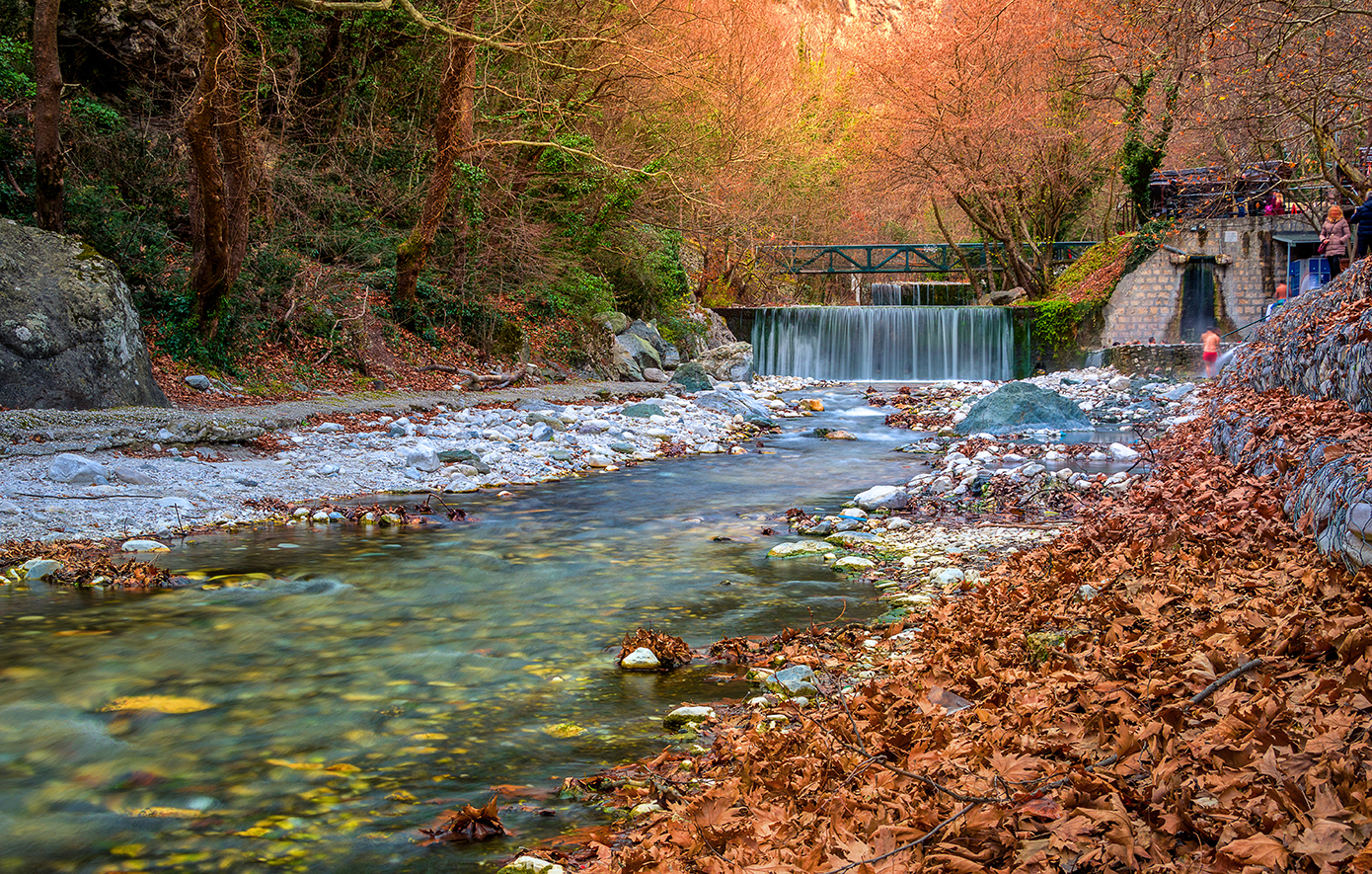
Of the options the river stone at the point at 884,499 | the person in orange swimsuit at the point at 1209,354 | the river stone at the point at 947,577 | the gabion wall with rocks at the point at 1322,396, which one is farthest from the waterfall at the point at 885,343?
the river stone at the point at 947,577

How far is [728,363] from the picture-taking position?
23.5 meters

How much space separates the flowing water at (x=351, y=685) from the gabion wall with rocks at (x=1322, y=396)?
226 cm

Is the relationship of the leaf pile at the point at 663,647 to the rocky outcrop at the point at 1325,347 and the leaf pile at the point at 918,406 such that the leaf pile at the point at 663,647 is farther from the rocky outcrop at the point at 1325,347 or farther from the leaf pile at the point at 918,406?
the leaf pile at the point at 918,406

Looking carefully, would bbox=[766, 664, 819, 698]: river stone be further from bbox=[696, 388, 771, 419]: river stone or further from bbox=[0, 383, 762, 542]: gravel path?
bbox=[696, 388, 771, 419]: river stone

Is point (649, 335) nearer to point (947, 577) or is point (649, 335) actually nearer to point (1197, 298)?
point (1197, 298)

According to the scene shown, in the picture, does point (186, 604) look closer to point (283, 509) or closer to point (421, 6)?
point (283, 509)

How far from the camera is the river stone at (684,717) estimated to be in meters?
3.82

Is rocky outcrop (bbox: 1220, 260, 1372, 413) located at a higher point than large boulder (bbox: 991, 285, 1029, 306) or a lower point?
lower

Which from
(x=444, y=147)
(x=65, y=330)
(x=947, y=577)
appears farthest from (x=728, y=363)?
(x=947, y=577)

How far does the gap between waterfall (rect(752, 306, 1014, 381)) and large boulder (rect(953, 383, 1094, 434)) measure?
1116 cm

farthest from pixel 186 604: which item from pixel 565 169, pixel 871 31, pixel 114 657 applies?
pixel 871 31

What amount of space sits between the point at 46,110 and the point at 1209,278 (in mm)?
23125

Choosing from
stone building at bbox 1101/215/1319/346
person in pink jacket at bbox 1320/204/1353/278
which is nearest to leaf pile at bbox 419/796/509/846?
person in pink jacket at bbox 1320/204/1353/278

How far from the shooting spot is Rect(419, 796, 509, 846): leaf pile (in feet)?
9.76
